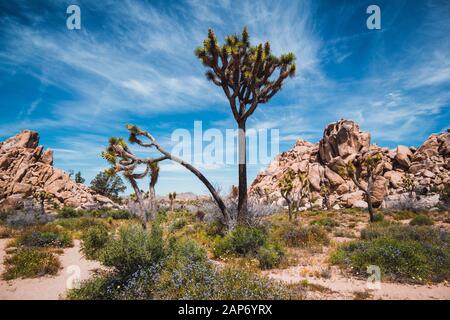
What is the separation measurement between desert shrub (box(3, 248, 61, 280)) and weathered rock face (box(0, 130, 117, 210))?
33.7m

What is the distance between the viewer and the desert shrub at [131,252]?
218 inches

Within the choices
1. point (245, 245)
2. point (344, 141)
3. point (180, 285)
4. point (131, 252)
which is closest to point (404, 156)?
point (344, 141)

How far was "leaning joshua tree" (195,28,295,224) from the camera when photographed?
1116cm

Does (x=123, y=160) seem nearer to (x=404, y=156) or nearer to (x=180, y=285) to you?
(x=180, y=285)

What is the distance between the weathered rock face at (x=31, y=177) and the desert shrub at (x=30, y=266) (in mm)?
33744

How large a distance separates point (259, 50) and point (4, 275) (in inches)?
459

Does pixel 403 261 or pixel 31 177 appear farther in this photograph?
pixel 31 177

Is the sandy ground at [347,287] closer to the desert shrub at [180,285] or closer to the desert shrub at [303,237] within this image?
the desert shrub at [180,285]

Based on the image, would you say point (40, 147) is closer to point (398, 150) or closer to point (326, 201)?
point (326, 201)

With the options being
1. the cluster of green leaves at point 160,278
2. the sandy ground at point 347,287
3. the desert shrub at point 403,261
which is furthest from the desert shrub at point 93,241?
the desert shrub at point 403,261

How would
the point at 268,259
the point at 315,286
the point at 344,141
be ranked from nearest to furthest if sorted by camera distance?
the point at 315,286 → the point at 268,259 → the point at 344,141

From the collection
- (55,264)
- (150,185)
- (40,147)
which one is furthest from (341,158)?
(40,147)

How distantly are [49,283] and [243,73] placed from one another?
417 inches

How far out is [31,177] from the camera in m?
40.2
